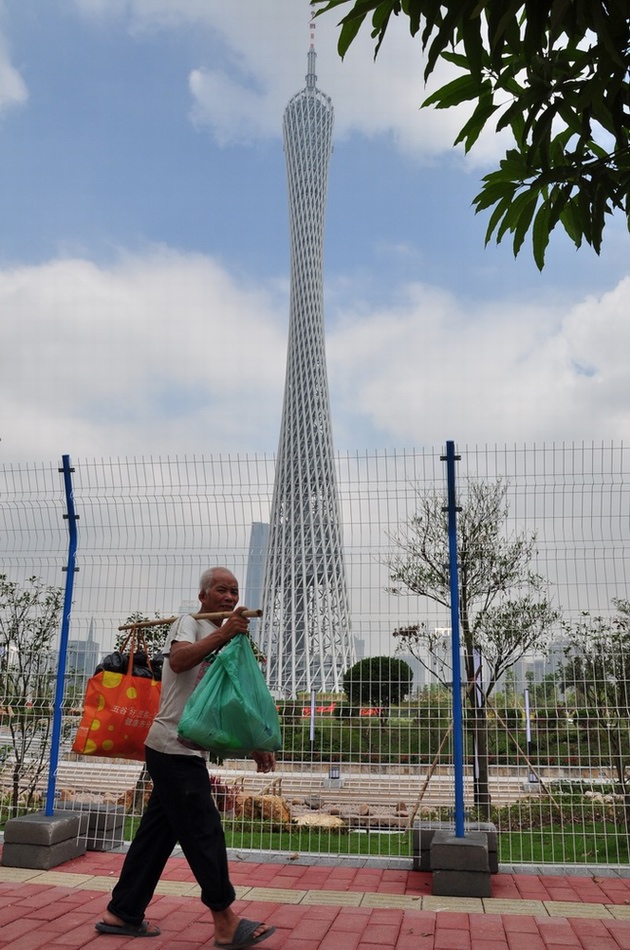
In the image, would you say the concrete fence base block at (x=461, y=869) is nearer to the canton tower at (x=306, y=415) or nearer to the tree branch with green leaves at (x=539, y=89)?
the tree branch with green leaves at (x=539, y=89)

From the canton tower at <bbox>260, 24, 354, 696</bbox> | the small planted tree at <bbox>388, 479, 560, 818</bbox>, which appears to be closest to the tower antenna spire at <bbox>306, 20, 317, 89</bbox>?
the canton tower at <bbox>260, 24, 354, 696</bbox>

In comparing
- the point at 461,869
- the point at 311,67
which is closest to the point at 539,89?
the point at 461,869

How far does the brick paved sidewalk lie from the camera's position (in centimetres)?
337

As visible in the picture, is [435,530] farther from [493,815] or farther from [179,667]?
[179,667]

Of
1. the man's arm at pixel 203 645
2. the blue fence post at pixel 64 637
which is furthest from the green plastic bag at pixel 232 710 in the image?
the blue fence post at pixel 64 637

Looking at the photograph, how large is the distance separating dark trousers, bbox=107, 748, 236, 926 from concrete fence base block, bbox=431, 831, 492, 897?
1.38 meters

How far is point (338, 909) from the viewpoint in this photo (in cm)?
385

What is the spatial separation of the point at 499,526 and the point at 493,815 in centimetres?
Answer: 304

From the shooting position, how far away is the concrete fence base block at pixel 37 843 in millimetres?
4582

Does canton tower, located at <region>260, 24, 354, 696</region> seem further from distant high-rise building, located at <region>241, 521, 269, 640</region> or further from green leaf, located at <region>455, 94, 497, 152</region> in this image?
green leaf, located at <region>455, 94, 497, 152</region>

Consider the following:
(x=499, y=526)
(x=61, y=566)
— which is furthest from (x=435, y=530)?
(x=61, y=566)

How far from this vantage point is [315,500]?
43375 millimetres

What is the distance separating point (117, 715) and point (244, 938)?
1438mm

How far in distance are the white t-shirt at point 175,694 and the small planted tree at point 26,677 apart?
2212mm
